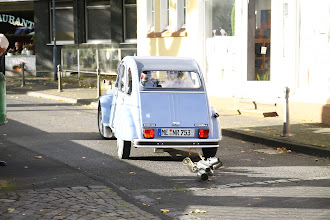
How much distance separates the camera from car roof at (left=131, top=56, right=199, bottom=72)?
1235cm

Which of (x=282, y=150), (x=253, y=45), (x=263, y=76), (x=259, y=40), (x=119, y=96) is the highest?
(x=259, y=40)

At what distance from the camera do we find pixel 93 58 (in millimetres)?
30266

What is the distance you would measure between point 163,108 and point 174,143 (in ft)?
2.21

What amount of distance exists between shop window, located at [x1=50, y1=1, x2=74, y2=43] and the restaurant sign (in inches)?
170

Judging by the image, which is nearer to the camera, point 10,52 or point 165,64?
point 165,64

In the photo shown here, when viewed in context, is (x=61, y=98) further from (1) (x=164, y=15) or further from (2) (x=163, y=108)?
(2) (x=163, y=108)

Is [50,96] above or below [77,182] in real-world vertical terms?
above

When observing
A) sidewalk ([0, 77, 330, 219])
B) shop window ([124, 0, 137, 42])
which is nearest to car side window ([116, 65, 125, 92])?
sidewalk ([0, 77, 330, 219])

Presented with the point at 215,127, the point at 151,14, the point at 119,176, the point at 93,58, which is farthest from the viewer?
the point at 93,58

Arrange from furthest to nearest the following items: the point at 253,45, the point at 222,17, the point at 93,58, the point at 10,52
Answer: the point at 10,52 → the point at 93,58 → the point at 222,17 → the point at 253,45

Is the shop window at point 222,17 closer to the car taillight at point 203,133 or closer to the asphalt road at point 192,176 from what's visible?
the asphalt road at point 192,176

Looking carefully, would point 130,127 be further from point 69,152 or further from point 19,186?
point 19,186

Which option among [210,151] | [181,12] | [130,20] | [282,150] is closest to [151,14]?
[181,12]

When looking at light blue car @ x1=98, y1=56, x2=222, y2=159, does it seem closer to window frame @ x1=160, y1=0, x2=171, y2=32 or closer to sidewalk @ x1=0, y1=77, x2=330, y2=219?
sidewalk @ x1=0, y1=77, x2=330, y2=219
